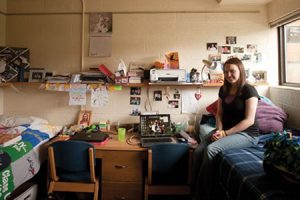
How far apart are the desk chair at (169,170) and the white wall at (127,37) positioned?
780 mm

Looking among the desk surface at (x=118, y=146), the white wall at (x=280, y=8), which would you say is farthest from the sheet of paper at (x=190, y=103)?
the white wall at (x=280, y=8)

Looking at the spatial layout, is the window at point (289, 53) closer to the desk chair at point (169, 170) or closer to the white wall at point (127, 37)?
the white wall at point (127, 37)

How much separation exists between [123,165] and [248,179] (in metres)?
1.11

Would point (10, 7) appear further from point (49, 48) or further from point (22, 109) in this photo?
point (22, 109)

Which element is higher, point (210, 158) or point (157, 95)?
point (157, 95)

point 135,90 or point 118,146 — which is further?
point 135,90

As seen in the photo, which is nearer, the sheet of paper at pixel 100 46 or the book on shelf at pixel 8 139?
the book on shelf at pixel 8 139

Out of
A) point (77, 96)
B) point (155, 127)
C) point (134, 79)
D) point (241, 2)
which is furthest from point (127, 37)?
point (241, 2)

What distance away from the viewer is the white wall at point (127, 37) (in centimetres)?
262

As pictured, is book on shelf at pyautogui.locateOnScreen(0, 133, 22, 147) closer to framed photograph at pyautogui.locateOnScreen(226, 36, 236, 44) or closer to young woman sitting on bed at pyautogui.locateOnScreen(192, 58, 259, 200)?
young woman sitting on bed at pyautogui.locateOnScreen(192, 58, 259, 200)

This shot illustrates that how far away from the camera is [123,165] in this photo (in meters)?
2.08

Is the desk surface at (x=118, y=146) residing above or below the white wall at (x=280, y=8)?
below

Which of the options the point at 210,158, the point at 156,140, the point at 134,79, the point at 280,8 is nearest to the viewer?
the point at 210,158

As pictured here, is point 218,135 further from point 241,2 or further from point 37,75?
point 37,75
